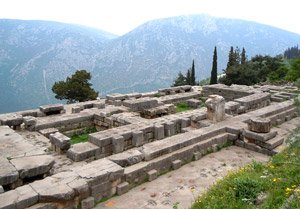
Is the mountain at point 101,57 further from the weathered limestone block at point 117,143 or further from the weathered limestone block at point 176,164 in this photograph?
the weathered limestone block at point 176,164

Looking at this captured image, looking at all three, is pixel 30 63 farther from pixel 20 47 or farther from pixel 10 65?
pixel 20 47

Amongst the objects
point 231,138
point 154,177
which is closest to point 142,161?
point 154,177

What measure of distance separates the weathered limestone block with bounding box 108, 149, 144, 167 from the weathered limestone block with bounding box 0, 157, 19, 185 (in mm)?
2472

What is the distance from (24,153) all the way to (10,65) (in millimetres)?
120044

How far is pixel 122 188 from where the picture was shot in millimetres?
7309

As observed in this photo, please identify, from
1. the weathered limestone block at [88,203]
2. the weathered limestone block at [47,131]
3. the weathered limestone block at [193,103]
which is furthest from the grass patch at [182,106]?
the weathered limestone block at [88,203]

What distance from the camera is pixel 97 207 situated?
672cm

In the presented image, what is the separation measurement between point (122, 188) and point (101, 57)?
14038 cm

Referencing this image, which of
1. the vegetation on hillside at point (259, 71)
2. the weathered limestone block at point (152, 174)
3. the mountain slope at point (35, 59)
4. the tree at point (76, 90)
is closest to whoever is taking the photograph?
the weathered limestone block at point (152, 174)

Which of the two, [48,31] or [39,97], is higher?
[48,31]

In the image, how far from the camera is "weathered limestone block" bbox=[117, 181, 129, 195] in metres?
7.27

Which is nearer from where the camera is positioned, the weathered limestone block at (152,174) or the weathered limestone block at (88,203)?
Answer: the weathered limestone block at (88,203)

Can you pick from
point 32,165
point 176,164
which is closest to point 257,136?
point 176,164

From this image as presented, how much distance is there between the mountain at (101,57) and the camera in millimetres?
104875
